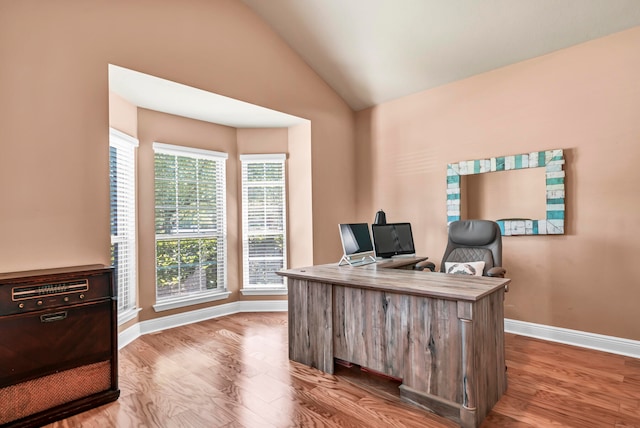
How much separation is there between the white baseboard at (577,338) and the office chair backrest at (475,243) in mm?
960

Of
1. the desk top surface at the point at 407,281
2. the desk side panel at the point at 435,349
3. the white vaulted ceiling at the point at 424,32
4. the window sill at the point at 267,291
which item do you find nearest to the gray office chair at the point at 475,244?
the desk top surface at the point at 407,281

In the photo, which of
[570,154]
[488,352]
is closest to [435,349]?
[488,352]

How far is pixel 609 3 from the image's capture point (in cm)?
281

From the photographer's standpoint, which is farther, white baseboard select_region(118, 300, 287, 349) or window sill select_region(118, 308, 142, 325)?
white baseboard select_region(118, 300, 287, 349)

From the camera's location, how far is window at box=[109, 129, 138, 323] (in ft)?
11.2

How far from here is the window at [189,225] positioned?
3989mm

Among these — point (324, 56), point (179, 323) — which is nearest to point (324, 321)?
point (179, 323)

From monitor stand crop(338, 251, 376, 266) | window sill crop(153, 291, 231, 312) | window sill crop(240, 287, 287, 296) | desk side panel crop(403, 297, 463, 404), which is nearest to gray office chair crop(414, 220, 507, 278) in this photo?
monitor stand crop(338, 251, 376, 266)

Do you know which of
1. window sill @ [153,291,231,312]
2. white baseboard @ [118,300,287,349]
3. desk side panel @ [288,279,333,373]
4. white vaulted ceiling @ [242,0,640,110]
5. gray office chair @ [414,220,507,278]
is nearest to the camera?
desk side panel @ [288,279,333,373]

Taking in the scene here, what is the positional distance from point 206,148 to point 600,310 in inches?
174

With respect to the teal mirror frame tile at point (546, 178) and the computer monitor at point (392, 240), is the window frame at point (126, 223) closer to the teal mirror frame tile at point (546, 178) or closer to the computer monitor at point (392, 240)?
the computer monitor at point (392, 240)

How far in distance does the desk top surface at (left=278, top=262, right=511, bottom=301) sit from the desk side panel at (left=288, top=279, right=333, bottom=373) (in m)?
0.12

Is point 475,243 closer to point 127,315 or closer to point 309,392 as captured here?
point 309,392

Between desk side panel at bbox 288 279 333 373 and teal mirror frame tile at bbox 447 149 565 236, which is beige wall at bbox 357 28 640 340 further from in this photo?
desk side panel at bbox 288 279 333 373
